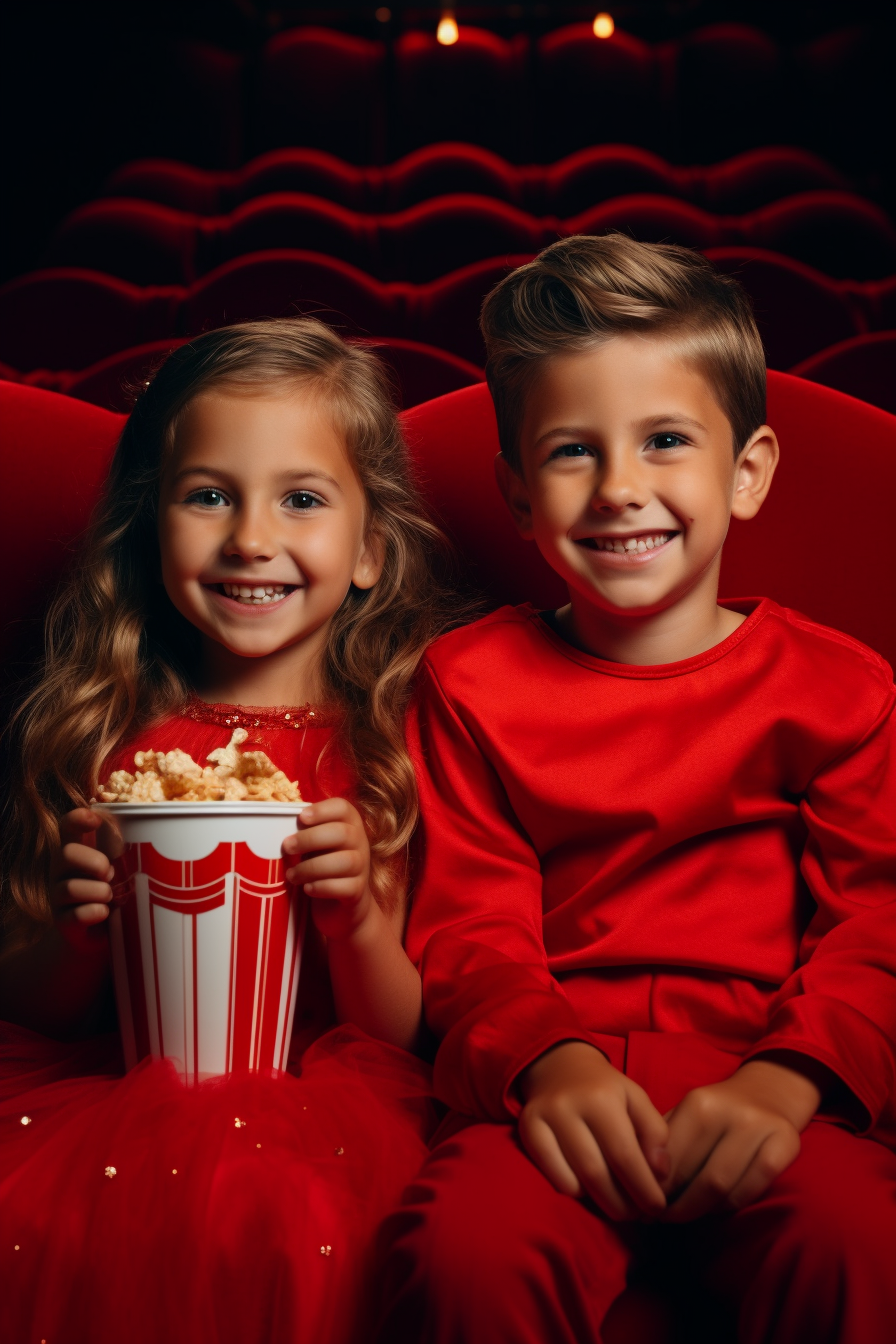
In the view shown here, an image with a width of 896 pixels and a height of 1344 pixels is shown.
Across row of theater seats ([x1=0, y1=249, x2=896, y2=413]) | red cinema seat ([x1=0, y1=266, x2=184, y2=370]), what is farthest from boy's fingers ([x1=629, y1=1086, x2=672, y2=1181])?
red cinema seat ([x1=0, y1=266, x2=184, y2=370])

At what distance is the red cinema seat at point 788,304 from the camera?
1.57 m

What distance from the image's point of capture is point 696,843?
28.5 inches

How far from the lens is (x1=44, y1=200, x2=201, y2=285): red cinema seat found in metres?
2.45

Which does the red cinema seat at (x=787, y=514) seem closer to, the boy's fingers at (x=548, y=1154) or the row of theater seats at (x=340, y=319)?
the row of theater seats at (x=340, y=319)

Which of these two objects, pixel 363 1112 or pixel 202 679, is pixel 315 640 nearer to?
pixel 202 679

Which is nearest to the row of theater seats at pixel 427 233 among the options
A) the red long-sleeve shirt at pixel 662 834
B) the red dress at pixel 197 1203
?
the red long-sleeve shirt at pixel 662 834

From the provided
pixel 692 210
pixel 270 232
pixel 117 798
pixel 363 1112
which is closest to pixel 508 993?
pixel 363 1112

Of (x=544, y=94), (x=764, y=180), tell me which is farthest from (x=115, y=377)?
(x=544, y=94)

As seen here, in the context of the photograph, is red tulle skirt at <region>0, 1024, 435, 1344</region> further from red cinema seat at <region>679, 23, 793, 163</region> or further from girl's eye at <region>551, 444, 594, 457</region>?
red cinema seat at <region>679, 23, 793, 163</region>

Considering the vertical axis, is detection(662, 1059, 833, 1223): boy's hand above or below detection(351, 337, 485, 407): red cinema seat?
below

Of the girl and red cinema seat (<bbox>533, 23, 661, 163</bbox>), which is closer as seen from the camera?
the girl

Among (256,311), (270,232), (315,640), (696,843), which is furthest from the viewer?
(270,232)

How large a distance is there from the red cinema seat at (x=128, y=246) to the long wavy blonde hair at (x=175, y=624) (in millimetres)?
1769

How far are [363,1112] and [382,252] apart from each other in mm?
2226
